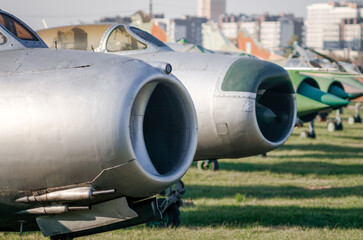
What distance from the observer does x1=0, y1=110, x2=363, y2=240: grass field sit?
Answer: 9688mm

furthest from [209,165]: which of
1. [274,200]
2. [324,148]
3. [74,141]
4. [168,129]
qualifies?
[74,141]

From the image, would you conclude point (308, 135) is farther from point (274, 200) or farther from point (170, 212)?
point (170, 212)

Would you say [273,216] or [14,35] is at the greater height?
[14,35]

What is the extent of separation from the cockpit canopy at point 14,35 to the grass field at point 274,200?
3.32m

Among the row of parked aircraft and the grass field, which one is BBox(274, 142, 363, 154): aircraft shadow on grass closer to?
the grass field

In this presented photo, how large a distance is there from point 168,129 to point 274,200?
7238 millimetres

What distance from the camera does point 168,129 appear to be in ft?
20.5

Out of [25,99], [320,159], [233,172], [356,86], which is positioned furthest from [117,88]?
[356,86]

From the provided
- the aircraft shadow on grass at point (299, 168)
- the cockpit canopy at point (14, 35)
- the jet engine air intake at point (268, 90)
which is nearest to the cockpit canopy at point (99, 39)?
the jet engine air intake at point (268, 90)

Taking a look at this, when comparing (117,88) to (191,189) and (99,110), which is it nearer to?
(99,110)

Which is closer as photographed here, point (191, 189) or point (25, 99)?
point (25, 99)

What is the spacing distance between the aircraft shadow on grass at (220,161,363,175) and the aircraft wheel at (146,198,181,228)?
763 centimetres

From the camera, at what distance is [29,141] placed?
5277 mm

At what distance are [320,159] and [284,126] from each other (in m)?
12.0
